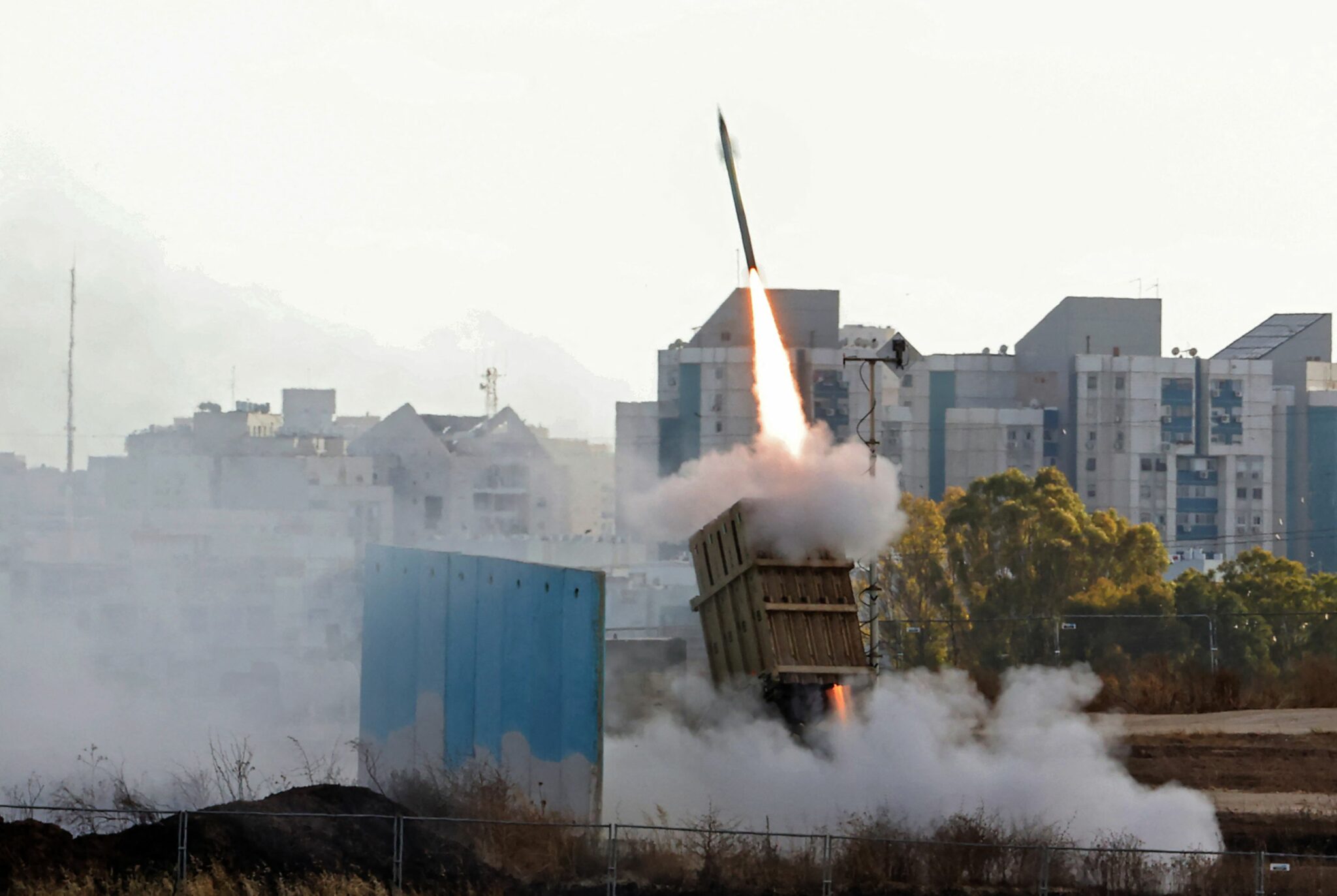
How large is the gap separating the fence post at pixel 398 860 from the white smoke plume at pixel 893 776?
4.35m

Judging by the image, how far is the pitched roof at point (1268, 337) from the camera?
14575cm

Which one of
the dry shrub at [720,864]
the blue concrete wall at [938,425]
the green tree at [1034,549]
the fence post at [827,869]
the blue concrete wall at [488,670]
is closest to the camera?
the fence post at [827,869]

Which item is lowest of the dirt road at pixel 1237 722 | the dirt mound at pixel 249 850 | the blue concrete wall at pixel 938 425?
the dirt mound at pixel 249 850

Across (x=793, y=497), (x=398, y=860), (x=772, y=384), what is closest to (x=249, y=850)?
(x=398, y=860)

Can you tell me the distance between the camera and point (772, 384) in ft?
106

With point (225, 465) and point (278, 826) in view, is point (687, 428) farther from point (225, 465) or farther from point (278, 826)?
point (278, 826)

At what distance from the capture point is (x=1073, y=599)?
70.9 meters

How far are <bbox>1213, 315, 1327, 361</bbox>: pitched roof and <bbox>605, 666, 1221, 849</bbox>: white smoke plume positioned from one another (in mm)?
121297

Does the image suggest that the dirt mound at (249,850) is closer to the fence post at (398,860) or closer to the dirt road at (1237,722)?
the fence post at (398,860)

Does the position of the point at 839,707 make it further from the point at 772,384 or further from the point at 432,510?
the point at 432,510

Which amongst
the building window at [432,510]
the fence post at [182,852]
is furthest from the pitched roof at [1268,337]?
the fence post at [182,852]

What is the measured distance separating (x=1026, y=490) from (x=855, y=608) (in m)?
47.1

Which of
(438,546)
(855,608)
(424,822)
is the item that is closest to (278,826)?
(424,822)

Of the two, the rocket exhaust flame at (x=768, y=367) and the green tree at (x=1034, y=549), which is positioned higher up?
the rocket exhaust flame at (x=768, y=367)
